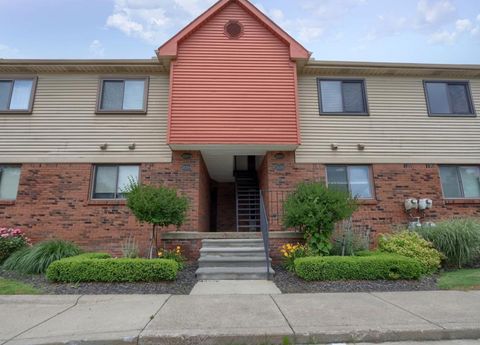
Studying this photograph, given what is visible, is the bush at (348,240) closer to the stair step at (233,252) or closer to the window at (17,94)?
the stair step at (233,252)

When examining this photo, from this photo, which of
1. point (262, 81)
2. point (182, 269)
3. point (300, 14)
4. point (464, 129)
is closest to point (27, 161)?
point (182, 269)

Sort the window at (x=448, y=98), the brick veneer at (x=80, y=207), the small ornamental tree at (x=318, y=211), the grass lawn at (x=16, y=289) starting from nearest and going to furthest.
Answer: the grass lawn at (x=16, y=289)
the small ornamental tree at (x=318, y=211)
the brick veneer at (x=80, y=207)
the window at (x=448, y=98)

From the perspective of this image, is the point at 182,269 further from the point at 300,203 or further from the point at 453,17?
the point at 453,17

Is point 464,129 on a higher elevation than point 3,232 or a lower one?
higher

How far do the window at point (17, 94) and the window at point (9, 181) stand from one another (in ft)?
6.26

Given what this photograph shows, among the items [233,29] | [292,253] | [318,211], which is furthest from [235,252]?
[233,29]

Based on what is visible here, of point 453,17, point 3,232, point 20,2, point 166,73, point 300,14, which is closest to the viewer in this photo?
point 3,232

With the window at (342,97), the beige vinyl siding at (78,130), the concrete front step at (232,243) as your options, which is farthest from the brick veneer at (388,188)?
the beige vinyl siding at (78,130)

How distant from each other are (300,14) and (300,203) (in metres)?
11.4

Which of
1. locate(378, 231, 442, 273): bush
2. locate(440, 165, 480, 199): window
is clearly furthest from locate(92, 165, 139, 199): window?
locate(440, 165, 480, 199): window

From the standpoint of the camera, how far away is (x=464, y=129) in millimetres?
9648

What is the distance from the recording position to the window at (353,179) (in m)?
9.14

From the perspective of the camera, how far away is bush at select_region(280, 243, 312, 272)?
6.94m

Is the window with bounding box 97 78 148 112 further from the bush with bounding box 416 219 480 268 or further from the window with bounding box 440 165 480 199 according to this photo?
the window with bounding box 440 165 480 199
